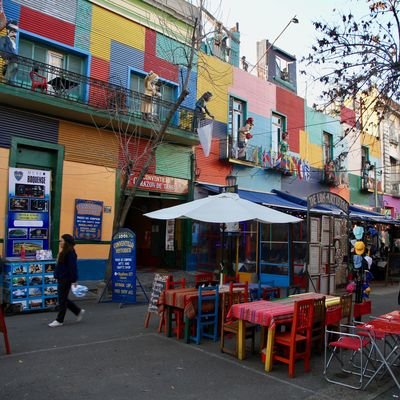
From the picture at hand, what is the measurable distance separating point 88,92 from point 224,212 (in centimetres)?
744

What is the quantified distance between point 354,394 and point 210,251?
11.2 m

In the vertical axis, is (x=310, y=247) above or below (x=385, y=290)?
above

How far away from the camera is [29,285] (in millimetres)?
9016

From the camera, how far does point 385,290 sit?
47.1 feet

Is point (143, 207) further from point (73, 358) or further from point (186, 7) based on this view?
point (73, 358)

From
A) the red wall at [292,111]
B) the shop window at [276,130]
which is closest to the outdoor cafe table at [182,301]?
the shop window at [276,130]

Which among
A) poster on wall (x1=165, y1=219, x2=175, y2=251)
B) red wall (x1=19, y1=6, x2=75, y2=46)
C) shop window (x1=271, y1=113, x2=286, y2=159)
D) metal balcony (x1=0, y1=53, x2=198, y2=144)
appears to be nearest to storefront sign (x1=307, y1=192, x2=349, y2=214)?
metal balcony (x1=0, y1=53, x2=198, y2=144)

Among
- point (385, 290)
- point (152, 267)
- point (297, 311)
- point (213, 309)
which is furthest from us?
point (152, 267)

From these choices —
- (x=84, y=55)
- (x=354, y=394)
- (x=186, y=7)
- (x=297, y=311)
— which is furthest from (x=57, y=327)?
(x=186, y=7)

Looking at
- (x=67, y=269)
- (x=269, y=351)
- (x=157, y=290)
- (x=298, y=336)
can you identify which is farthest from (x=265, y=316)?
(x=67, y=269)

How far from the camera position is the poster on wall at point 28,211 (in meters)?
10.8

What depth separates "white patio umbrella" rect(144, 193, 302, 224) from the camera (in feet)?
23.0

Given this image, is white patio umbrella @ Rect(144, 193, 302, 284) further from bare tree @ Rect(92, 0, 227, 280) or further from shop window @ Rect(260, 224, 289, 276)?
bare tree @ Rect(92, 0, 227, 280)

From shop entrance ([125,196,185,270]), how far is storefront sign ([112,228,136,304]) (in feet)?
17.8
